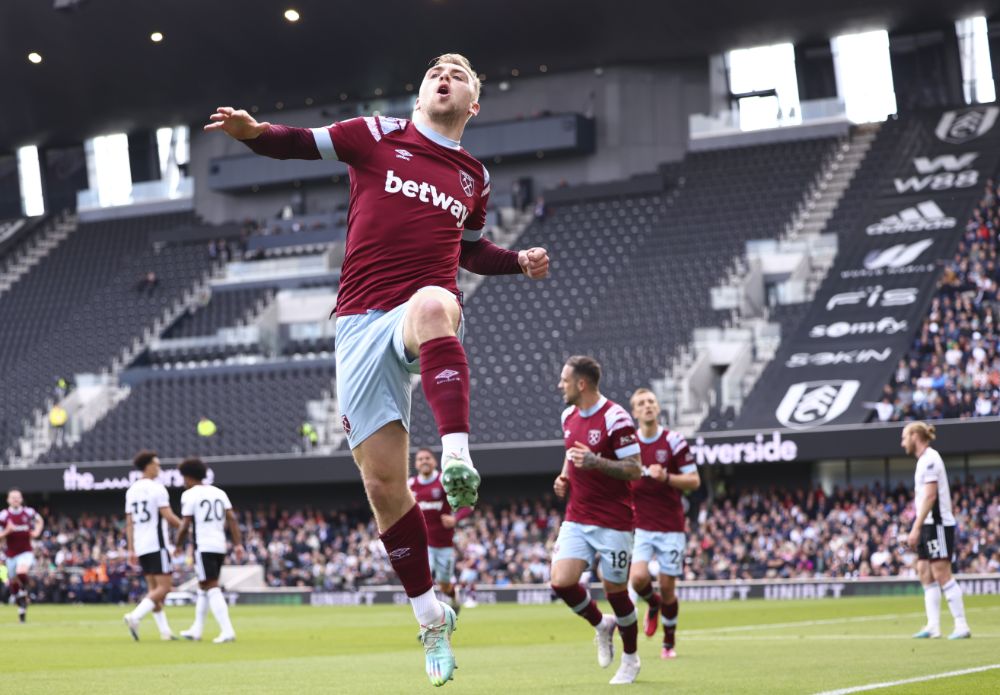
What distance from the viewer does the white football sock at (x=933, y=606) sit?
1549 cm

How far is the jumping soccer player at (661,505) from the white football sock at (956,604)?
3053mm

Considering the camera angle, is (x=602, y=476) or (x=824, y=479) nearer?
(x=602, y=476)

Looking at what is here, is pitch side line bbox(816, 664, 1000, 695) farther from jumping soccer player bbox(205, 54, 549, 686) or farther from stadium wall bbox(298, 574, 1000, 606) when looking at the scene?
stadium wall bbox(298, 574, 1000, 606)

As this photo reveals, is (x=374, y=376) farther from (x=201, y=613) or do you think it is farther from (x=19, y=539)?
(x=19, y=539)

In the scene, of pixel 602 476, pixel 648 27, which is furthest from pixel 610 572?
pixel 648 27

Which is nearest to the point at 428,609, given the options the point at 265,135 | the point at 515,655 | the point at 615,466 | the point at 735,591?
the point at 265,135

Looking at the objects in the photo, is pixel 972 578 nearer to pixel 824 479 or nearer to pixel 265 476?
pixel 824 479

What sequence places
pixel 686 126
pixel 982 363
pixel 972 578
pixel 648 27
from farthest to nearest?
pixel 686 126, pixel 648 27, pixel 982 363, pixel 972 578

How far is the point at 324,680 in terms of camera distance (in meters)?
11.6

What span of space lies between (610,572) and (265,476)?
28.9m

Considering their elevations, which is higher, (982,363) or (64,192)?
(64,192)

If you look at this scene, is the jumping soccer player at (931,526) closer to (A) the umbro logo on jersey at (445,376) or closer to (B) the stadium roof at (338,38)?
(A) the umbro logo on jersey at (445,376)

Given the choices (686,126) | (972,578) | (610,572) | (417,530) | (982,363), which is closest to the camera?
(417,530)

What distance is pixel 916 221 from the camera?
4075 centimetres
